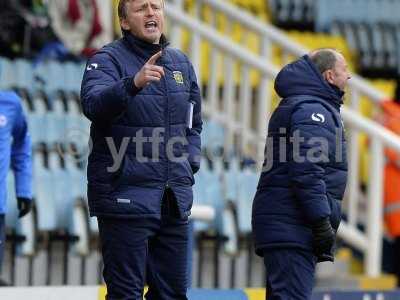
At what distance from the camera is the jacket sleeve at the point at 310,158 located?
6.49 meters

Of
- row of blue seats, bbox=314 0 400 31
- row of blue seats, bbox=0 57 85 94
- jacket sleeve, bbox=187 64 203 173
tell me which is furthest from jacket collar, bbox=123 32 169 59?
row of blue seats, bbox=314 0 400 31

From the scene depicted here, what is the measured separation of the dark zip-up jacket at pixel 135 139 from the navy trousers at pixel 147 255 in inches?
2.3

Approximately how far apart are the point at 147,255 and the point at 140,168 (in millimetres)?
375

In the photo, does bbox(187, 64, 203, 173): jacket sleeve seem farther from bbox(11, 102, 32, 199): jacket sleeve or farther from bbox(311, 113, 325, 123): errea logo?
bbox(11, 102, 32, 199): jacket sleeve

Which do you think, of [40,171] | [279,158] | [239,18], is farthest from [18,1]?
[279,158]

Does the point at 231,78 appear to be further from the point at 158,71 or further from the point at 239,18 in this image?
the point at 158,71

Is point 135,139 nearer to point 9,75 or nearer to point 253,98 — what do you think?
point 9,75

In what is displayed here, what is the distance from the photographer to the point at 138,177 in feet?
20.3

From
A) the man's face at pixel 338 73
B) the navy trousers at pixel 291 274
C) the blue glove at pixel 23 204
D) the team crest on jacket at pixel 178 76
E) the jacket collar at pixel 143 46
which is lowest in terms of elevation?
the navy trousers at pixel 291 274

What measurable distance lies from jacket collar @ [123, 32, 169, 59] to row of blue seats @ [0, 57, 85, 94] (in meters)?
4.56

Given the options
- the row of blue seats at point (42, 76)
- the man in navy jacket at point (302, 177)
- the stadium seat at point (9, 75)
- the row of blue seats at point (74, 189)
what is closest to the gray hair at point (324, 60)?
the man in navy jacket at point (302, 177)

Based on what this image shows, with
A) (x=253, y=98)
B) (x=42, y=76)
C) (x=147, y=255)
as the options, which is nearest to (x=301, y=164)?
(x=147, y=255)

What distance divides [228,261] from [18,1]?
3.53 metres

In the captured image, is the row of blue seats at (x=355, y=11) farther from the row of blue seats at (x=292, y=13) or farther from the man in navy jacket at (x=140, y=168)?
the man in navy jacket at (x=140, y=168)
